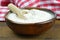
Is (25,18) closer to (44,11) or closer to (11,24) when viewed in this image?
(11,24)

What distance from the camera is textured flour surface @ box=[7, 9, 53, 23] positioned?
88 cm

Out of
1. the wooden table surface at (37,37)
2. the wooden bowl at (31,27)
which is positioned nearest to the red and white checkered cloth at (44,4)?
the wooden table surface at (37,37)

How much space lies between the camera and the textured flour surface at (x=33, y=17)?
0.88 meters

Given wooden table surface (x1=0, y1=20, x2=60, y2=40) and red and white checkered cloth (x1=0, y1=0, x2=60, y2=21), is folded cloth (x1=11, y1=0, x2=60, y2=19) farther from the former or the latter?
wooden table surface (x1=0, y1=20, x2=60, y2=40)

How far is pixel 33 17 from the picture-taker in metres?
0.91

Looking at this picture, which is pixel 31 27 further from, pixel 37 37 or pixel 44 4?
pixel 44 4

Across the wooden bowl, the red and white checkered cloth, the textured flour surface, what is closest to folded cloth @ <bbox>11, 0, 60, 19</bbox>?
the red and white checkered cloth

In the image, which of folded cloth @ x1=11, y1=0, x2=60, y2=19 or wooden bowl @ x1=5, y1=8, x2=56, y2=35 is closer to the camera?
wooden bowl @ x1=5, y1=8, x2=56, y2=35

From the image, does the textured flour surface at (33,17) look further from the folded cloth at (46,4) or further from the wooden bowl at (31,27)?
the folded cloth at (46,4)

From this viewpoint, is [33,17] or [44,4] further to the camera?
[44,4]

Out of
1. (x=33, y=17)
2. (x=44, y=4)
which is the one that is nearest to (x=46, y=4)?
(x=44, y=4)

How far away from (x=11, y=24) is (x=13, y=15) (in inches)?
3.6

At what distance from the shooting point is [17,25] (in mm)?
862

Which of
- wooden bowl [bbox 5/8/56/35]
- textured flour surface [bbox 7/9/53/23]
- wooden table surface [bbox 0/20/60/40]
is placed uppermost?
textured flour surface [bbox 7/9/53/23]
